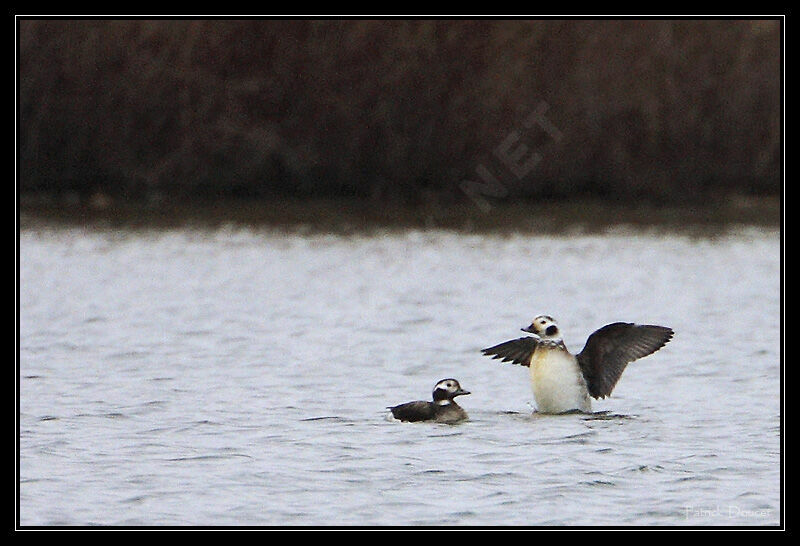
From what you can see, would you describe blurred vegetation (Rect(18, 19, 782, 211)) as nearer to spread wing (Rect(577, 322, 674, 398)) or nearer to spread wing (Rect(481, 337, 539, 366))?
spread wing (Rect(481, 337, 539, 366))

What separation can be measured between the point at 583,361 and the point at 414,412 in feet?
3.64

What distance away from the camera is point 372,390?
400 inches

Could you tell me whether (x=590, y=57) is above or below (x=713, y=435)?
above

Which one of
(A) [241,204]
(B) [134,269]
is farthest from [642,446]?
(A) [241,204]

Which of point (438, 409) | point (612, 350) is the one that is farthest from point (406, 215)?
point (438, 409)

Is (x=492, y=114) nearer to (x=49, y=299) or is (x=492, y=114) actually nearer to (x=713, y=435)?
(x=49, y=299)

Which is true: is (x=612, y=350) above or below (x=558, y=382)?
above

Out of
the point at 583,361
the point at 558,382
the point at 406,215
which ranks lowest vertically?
the point at 558,382

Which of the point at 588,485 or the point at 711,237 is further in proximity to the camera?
the point at 711,237

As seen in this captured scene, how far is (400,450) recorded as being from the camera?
8.18 m

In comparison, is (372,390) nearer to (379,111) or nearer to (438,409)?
(438,409)

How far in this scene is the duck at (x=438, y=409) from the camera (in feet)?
29.2

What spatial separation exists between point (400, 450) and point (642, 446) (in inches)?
51.1

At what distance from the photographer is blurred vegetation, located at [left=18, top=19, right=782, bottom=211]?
1014 inches
